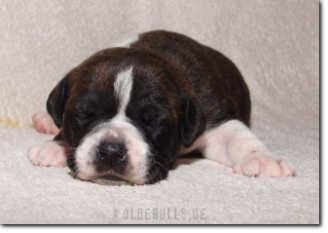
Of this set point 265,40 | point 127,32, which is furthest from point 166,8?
point 265,40

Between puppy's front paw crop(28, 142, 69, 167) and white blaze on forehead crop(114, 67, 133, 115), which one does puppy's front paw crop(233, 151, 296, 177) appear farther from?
puppy's front paw crop(28, 142, 69, 167)

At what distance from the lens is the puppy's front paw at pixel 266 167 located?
14.4 ft

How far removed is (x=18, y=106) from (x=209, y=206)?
11.5 ft

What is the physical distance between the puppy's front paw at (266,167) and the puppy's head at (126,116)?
0.48 meters

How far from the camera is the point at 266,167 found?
440cm

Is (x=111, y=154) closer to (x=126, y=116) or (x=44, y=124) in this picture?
(x=126, y=116)

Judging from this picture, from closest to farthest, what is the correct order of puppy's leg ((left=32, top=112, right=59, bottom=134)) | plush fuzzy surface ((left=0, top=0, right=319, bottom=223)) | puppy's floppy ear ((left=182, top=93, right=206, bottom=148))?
plush fuzzy surface ((left=0, top=0, right=319, bottom=223)) < puppy's floppy ear ((left=182, top=93, right=206, bottom=148)) < puppy's leg ((left=32, top=112, right=59, bottom=134))

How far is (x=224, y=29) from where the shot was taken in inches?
311

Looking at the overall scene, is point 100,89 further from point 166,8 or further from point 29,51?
point 166,8

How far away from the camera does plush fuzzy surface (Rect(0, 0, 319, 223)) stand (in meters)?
3.65

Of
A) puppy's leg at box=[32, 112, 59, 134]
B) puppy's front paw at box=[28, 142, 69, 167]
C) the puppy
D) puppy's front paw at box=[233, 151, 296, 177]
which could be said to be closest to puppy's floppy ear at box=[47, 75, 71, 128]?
the puppy

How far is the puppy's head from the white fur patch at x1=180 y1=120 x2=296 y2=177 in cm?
41

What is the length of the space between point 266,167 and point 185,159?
3.25 feet

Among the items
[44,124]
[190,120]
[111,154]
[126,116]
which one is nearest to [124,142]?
[111,154]
